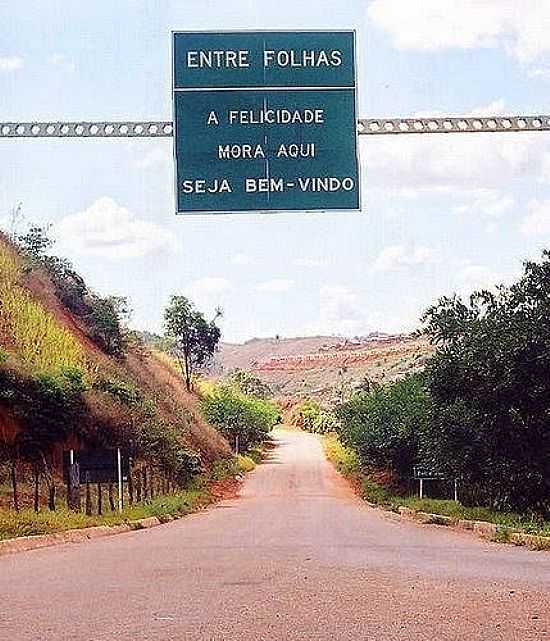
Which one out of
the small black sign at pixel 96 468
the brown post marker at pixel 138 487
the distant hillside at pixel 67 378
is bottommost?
the brown post marker at pixel 138 487

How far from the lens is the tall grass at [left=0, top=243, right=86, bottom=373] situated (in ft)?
102

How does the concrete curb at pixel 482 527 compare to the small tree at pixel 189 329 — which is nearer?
the concrete curb at pixel 482 527

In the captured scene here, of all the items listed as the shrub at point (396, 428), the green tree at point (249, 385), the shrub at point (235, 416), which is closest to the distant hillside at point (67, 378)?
the shrub at point (396, 428)

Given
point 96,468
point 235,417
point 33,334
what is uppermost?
point 33,334

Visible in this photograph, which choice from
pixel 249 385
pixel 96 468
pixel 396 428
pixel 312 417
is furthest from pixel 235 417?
pixel 96 468

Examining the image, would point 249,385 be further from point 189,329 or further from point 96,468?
point 96,468

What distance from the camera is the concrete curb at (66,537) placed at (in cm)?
1711

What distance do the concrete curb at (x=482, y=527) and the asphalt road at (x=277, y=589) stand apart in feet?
1.54

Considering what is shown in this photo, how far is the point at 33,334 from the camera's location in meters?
32.5

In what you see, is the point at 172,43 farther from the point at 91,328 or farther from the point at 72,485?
the point at 91,328

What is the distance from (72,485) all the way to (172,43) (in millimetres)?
10955

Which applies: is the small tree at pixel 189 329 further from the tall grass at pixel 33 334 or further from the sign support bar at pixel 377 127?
the sign support bar at pixel 377 127

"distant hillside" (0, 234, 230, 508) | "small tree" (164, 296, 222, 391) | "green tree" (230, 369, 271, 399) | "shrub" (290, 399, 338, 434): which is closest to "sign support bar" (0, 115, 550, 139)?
"distant hillside" (0, 234, 230, 508)

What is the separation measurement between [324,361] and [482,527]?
381 ft
